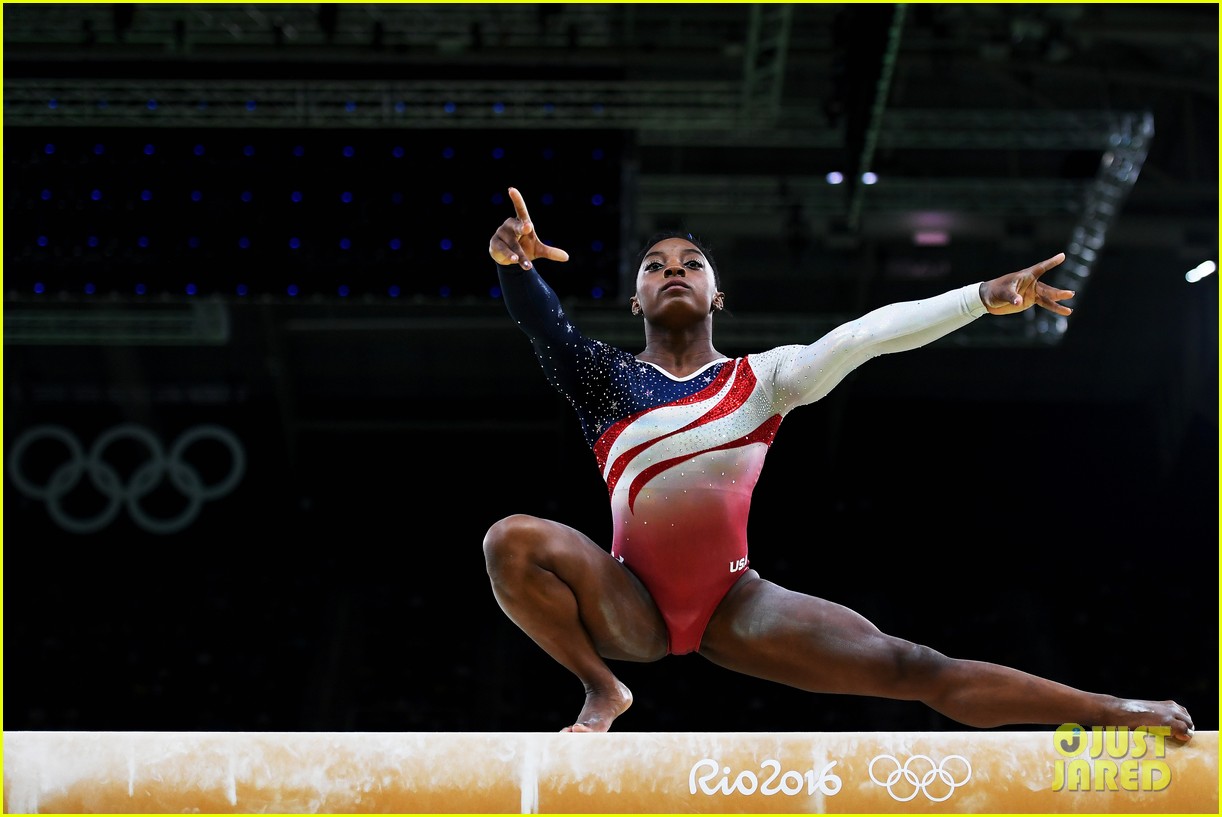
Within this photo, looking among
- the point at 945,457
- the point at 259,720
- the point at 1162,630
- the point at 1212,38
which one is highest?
the point at 1212,38

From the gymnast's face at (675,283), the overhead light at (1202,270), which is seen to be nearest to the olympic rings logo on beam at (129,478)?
the overhead light at (1202,270)

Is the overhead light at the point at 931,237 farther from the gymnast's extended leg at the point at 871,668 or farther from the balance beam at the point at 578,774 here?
the balance beam at the point at 578,774

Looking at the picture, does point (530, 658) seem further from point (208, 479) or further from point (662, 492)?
point (662, 492)

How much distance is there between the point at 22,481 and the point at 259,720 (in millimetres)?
3166

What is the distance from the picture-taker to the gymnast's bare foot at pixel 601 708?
122 inches

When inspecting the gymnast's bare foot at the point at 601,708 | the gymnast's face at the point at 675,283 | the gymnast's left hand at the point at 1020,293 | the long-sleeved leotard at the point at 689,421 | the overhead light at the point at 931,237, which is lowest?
the overhead light at the point at 931,237

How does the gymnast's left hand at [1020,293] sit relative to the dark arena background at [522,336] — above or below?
above

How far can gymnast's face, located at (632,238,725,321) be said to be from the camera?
3.63 meters

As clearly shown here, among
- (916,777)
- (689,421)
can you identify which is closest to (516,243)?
(689,421)

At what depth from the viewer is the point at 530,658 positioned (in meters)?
11.1

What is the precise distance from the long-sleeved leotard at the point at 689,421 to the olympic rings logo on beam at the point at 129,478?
8.66 metres

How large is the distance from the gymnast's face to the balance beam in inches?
50.7

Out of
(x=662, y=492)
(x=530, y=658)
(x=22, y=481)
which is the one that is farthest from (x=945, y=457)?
(x=662, y=492)

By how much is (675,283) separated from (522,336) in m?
7.78
